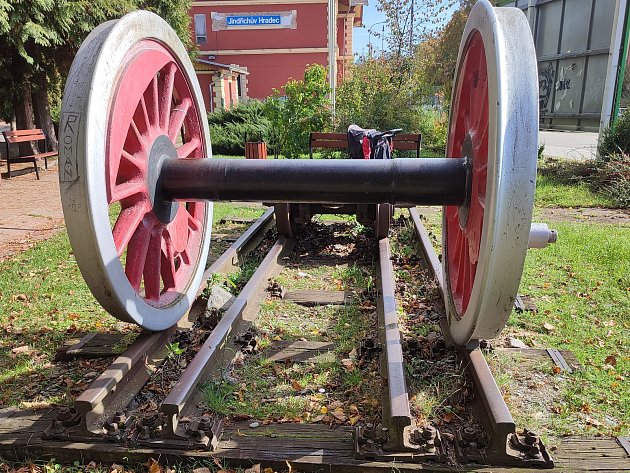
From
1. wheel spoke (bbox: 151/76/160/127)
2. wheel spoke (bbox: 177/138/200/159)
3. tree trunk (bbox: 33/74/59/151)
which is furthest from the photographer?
tree trunk (bbox: 33/74/59/151)

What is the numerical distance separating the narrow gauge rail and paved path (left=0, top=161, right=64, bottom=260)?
14.2ft

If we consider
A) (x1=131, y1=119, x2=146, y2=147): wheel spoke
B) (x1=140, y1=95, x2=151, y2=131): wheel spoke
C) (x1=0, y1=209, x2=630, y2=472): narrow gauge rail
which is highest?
(x1=140, y1=95, x2=151, y2=131): wheel spoke

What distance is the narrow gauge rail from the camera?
244 centimetres

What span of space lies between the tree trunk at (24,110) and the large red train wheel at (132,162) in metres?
11.4

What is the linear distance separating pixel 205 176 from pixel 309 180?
2.05 feet

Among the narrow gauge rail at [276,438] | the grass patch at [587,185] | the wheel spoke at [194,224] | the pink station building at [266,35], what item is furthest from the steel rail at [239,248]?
the pink station building at [266,35]

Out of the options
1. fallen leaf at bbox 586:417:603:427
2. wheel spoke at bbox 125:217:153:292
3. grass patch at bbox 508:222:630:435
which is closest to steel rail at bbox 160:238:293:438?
wheel spoke at bbox 125:217:153:292

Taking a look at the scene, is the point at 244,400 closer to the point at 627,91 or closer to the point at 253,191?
the point at 253,191

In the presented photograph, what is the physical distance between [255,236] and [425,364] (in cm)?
337

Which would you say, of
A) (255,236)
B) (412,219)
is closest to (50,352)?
(255,236)

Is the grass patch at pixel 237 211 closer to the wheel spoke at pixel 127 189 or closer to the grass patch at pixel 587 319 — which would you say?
the grass patch at pixel 587 319

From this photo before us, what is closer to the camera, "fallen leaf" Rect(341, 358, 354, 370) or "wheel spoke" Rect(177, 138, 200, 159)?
"fallen leaf" Rect(341, 358, 354, 370)

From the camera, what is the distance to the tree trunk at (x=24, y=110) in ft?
43.9

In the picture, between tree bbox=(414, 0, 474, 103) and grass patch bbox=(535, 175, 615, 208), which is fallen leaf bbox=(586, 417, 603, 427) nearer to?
grass patch bbox=(535, 175, 615, 208)
